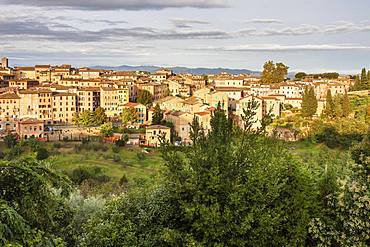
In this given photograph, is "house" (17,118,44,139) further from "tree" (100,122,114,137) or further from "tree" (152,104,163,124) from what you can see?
"tree" (152,104,163,124)

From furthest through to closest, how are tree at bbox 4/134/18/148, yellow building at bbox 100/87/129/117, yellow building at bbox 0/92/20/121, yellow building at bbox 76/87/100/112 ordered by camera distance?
yellow building at bbox 100/87/129/117, yellow building at bbox 76/87/100/112, yellow building at bbox 0/92/20/121, tree at bbox 4/134/18/148

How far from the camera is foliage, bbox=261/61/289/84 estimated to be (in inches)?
2842

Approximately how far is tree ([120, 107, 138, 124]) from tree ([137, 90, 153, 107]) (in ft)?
18.5

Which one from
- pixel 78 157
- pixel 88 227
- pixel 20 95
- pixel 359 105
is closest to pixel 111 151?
pixel 78 157

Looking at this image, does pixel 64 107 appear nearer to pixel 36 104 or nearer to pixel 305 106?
pixel 36 104

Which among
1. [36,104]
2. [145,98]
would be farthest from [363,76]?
[36,104]

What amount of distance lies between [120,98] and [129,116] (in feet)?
26.4

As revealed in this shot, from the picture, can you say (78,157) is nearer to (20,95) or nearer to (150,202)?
(20,95)

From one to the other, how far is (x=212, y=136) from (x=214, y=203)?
134 cm

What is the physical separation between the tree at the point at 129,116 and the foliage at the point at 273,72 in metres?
25.4

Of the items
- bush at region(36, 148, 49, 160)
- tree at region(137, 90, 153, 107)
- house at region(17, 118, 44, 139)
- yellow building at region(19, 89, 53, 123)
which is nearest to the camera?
bush at region(36, 148, 49, 160)

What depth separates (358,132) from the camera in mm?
40875

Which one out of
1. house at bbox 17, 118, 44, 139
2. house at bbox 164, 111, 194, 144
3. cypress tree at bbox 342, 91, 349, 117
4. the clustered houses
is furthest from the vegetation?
house at bbox 17, 118, 44, 139

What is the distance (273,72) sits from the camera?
7362cm
